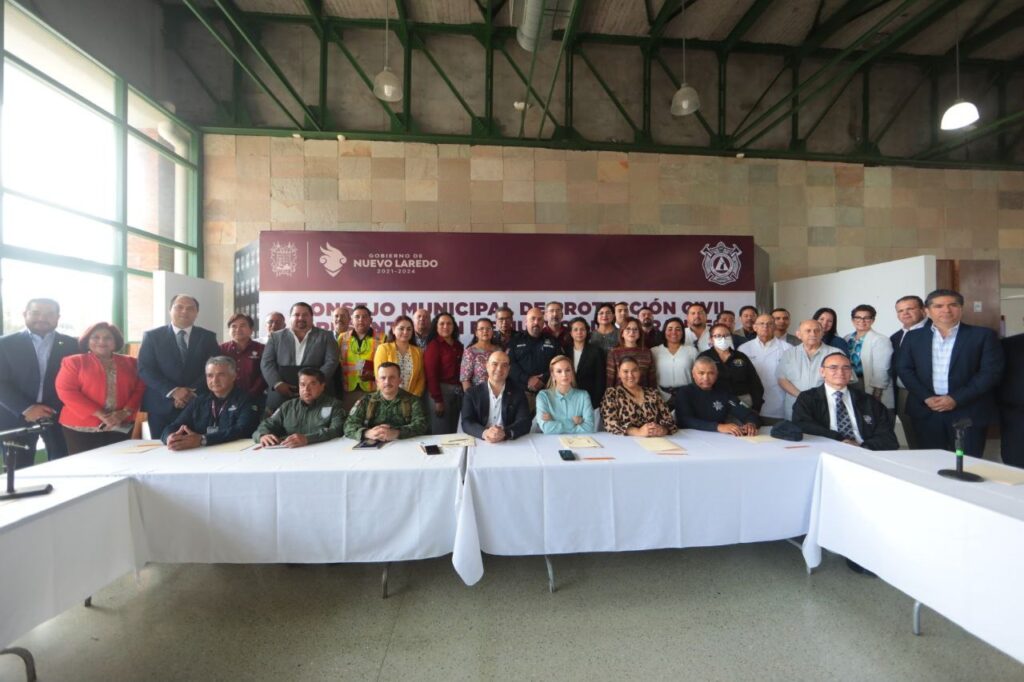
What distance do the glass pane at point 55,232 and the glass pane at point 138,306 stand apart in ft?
1.30

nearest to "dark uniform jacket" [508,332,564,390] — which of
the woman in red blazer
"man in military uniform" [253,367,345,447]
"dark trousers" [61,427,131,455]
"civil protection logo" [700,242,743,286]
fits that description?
"man in military uniform" [253,367,345,447]

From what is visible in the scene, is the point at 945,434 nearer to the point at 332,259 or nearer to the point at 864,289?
the point at 864,289

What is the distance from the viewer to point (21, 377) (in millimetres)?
2672

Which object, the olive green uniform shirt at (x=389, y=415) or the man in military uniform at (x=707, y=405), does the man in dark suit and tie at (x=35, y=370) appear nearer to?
the olive green uniform shirt at (x=389, y=415)

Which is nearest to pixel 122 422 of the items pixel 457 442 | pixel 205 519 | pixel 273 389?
pixel 273 389

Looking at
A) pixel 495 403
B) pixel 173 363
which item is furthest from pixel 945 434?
pixel 173 363

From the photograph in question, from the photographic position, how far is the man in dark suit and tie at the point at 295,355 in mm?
3039

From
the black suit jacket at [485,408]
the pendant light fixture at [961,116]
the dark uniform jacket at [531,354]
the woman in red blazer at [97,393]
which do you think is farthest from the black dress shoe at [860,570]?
the pendant light fixture at [961,116]

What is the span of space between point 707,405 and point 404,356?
2268 mm

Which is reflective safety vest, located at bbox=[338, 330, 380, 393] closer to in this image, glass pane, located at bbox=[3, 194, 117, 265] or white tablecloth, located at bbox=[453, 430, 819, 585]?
white tablecloth, located at bbox=[453, 430, 819, 585]

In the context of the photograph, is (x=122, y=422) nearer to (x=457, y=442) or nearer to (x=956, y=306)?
(x=457, y=442)

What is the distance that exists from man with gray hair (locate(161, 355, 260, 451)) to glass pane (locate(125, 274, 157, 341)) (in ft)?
11.1

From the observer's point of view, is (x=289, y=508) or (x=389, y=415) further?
(x=389, y=415)

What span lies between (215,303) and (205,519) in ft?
15.9
